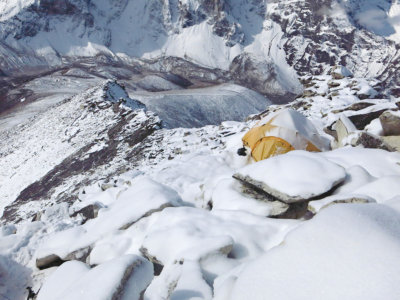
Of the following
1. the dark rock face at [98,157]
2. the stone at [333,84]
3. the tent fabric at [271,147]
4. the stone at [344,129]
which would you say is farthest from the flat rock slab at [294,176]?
the stone at [333,84]

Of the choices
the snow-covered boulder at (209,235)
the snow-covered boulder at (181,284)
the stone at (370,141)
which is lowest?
the stone at (370,141)

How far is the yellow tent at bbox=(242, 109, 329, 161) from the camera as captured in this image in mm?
9656

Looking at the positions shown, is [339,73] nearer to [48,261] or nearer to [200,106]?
[48,261]

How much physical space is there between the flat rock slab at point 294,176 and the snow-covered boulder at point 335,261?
2201mm

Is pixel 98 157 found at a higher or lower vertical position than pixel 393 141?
lower

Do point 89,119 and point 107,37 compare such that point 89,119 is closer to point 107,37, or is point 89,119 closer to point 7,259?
point 7,259

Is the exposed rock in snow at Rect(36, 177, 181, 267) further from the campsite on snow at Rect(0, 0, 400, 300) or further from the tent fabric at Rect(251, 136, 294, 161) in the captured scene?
the tent fabric at Rect(251, 136, 294, 161)

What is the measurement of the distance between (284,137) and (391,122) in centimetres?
296

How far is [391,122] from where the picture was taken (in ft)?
24.6

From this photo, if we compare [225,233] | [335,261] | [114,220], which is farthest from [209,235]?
[335,261]

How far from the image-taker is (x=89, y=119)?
2323cm

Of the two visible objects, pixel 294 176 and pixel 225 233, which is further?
pixel 294 176

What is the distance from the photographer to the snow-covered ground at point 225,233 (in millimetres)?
2857

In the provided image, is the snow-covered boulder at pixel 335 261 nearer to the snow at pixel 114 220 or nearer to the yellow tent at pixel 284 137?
the snow at pixel 114 220
